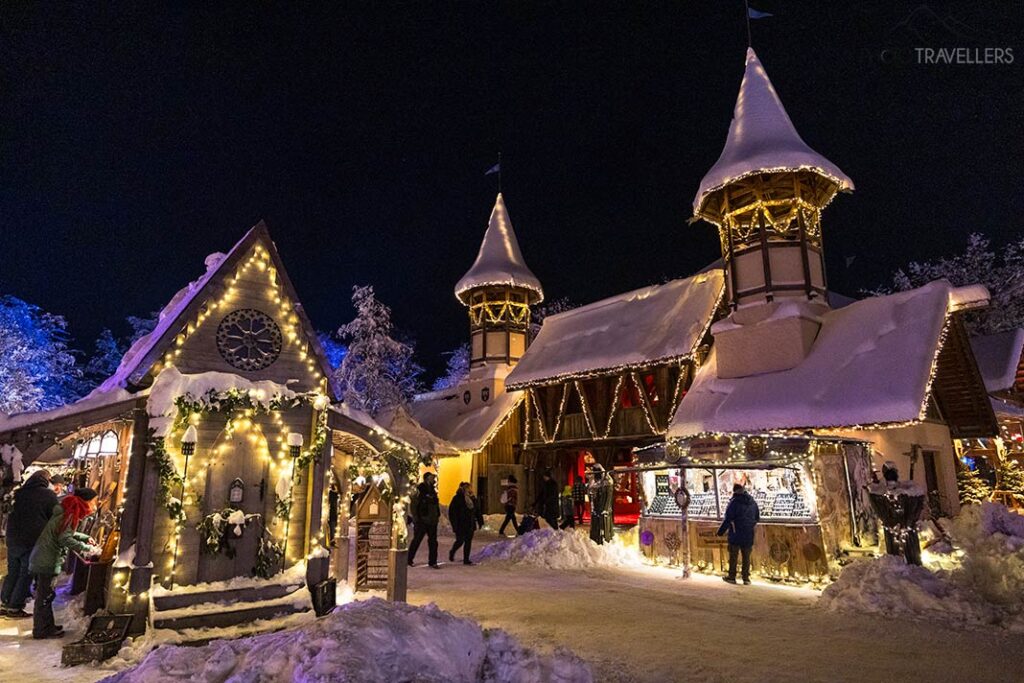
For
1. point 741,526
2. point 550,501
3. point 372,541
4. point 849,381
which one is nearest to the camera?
point 372,541

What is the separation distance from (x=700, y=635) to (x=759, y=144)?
16404mm

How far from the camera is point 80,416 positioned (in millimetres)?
7660

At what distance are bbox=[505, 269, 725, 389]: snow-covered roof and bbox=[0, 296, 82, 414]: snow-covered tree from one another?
991 inches

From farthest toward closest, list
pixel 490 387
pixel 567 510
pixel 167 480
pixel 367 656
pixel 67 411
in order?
pixel 490 387
pixel 567 510
pixel 167 480
pixel 67 411
pixel 367 656

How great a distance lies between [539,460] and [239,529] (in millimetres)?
19024

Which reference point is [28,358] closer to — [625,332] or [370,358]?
[370,358]

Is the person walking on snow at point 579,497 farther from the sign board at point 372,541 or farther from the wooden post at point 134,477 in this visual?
the wooden post at point 134,477


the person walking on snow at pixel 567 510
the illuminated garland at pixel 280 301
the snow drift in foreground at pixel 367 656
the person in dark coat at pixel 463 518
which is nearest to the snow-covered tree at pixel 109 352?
the person walking on snow at pixel 567 510

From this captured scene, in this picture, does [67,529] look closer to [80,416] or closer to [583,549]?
[80,416]

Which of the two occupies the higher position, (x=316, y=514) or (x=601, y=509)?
(x=316, y=514)

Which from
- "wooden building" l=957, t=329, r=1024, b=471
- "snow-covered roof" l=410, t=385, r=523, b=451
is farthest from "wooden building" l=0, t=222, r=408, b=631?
"wooden building" l=957, t=329, r=1024, b=471

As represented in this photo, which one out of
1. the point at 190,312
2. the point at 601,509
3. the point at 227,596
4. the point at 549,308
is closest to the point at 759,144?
the point at 601,509

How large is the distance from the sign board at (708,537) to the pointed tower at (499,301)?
56.7 feet

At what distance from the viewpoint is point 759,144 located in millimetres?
19203
